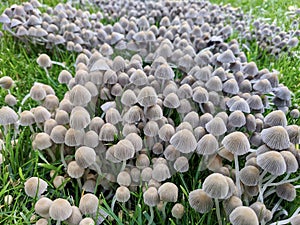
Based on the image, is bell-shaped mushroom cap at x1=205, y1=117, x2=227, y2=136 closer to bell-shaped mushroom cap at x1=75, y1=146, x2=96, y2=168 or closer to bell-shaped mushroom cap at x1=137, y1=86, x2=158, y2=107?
bell-shaped mushroom cap at x1=137, y1=86, x2=158, y2=107

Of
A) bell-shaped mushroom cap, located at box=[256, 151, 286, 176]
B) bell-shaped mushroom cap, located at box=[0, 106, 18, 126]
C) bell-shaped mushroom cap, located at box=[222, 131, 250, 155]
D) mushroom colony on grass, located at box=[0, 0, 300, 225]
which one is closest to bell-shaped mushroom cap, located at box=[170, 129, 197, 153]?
mushroom colony on grass, located at box=[0, 0, 300, 225]

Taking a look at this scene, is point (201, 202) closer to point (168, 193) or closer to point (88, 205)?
point (168, 193)

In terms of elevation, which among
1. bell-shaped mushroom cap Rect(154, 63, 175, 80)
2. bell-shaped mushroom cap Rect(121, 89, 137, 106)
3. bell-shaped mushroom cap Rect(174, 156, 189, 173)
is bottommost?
bell-shaped mushroom cap Rect(174, 156, 189, 173)

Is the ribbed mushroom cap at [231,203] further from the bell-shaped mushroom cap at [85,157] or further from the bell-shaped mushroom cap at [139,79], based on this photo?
the bell-shaped mushroom cap at [139,79]

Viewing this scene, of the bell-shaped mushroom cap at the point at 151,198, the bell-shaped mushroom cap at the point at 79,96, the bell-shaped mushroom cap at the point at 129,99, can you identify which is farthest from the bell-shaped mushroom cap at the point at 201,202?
the bell-shaped mushroom cap at the point at 79,96

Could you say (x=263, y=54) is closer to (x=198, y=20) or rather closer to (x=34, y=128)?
(x=198, y=20)

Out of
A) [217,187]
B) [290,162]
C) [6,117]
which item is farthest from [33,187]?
[290,162]

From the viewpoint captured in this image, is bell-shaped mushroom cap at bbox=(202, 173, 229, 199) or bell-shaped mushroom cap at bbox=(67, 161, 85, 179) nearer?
bell-shaped mushroom cap at bbox=(202, 173, 229, 199)
